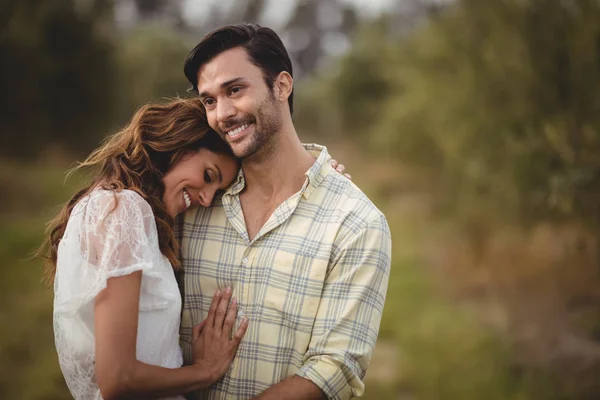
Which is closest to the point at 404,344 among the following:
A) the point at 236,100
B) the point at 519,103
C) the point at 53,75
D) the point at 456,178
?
the point at 456,178

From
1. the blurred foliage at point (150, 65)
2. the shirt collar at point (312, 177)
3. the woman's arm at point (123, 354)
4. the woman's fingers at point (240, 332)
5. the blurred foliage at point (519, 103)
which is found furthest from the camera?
the blurred foliage at point (150, 65)

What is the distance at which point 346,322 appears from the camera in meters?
2.03

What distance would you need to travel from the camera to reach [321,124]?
1767cm

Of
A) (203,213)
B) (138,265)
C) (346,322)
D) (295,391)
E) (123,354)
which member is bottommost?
(295,391)

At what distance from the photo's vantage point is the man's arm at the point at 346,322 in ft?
6.61

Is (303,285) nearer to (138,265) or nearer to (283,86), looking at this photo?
(138,265)

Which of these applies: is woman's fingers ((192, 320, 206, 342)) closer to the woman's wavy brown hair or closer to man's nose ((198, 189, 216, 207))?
the woman's wavy brown hair

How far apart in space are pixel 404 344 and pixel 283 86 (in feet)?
14.4

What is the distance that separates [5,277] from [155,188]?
242 inches

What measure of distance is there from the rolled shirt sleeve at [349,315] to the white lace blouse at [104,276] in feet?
1.47

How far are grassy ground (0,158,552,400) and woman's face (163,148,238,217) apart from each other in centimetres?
300

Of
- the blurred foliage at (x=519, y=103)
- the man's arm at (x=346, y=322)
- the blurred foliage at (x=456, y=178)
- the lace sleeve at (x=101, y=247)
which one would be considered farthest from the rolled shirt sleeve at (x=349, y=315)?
the blurred foliage at (x=519, y=103)

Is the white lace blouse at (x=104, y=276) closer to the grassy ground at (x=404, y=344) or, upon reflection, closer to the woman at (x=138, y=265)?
A: the woman at (x=138, y=265)

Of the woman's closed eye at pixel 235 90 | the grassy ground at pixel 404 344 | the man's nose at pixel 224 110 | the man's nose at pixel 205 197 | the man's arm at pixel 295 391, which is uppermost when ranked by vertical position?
the woman's closed eye at pixel 235 90
